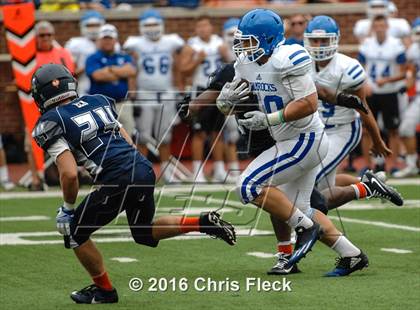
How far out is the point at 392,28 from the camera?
1541cm

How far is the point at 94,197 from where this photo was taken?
257 inches

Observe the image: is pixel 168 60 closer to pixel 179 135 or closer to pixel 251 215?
pixel 179 135

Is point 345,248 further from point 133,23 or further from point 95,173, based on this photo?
point 133,23

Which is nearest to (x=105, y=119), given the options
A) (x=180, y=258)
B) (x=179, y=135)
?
(x=180, y=258)

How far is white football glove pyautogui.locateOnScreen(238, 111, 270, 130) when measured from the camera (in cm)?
699

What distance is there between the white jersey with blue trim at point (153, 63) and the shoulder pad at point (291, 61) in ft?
24.0

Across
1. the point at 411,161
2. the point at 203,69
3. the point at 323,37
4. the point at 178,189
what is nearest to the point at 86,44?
the point at 203,69

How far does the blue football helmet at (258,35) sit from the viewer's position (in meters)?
7.11

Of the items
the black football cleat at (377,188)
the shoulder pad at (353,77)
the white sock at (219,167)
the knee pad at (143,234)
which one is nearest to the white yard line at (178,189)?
the white sock at (219,167)

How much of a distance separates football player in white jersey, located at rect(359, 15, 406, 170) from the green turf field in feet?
10.6

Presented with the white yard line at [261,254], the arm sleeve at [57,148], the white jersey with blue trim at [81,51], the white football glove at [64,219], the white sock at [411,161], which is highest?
the arm sleeve at [57,148]

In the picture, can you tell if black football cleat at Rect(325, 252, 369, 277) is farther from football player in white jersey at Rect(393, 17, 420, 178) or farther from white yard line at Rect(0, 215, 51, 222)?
football player in white jersey at Rect(393, 17, 420, 178)

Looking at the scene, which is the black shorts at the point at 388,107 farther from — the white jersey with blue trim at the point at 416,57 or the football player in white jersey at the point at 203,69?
the football player in white jersey at the point at 203,69

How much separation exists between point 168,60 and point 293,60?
745cm
